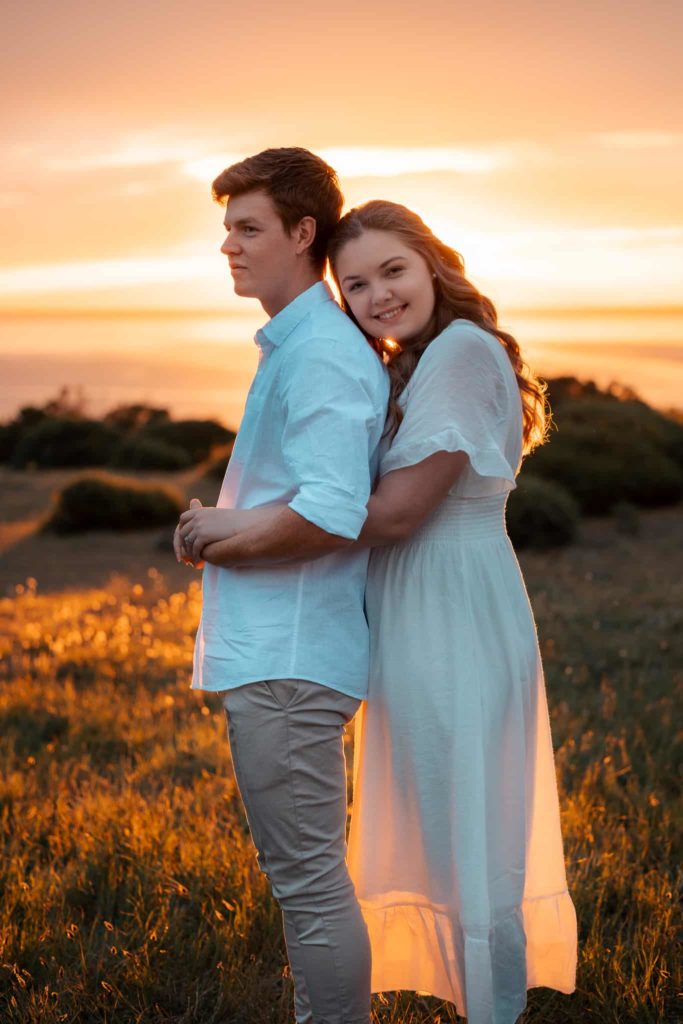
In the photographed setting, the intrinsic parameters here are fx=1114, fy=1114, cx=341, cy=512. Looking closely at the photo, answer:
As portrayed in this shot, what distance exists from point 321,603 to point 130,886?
1.58 metres

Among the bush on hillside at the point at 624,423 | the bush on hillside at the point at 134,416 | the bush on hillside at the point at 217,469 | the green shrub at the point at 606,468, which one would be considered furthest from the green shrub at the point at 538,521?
the bush on hillside at the point at 134,416

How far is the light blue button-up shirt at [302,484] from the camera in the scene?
2334 millimetres

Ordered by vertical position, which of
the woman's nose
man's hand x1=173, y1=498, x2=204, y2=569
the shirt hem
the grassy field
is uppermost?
the woman's nose

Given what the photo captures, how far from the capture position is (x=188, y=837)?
3.85 m

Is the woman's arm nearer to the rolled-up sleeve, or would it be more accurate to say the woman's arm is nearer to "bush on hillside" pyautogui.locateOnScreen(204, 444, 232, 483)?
the rolled-up sleeve

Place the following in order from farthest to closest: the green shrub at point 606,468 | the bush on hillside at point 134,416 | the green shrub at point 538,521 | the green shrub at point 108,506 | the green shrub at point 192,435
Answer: the bush on hillside at point 134,416
the green shrub at point 192,435
the green shrub at point 108,506
the green shrub at point 606,468
the green shrub at point 538,521

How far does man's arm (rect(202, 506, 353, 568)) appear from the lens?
2336mm

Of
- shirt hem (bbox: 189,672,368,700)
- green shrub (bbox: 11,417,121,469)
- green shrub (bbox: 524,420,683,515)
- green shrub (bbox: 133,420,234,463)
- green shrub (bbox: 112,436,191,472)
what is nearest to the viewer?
shirt hem (bbox: 189,672,368,700)

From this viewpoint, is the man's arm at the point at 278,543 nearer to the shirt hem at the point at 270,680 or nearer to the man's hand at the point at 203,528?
the man's hand at the point at 203,528

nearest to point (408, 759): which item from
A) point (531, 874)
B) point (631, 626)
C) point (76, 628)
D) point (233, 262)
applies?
point (531, 874)

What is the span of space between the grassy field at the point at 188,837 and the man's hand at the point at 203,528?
1.31 metres

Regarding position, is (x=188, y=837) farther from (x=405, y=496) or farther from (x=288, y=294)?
(x=288, y=294)

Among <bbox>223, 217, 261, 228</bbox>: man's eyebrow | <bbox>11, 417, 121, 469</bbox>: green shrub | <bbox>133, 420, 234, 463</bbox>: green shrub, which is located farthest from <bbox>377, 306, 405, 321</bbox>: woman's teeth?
<bbox>133, 420, 234, 463</bbox>: green shrub

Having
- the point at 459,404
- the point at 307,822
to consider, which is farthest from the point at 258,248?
the point at 307,822
